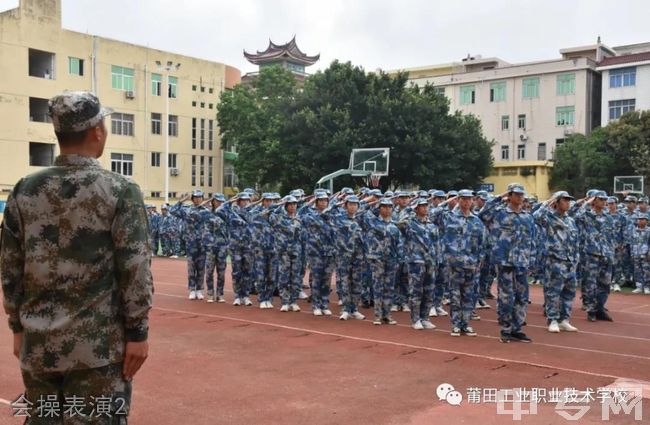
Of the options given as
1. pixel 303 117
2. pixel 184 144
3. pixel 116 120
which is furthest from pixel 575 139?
pixel 116 120

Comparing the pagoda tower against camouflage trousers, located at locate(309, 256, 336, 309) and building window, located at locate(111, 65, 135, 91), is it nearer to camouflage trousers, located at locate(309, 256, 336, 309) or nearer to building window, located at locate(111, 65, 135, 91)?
building window, located at locate(111, 65, 135, 91)

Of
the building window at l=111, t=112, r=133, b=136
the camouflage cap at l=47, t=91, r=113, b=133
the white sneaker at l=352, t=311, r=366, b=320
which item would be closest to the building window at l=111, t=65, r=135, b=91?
the building window at l=111, t=112, r=133, b=136

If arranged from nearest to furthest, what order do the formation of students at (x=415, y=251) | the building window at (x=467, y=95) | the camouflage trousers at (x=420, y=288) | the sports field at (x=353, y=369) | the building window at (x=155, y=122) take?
the sports field at (x=353, y=369)
the formation of students at (x=415, y=251)
the camouflage trousers at (x=420, y=288)
the building window at (x=155, y=122)
the building window at (x=467, y=95)

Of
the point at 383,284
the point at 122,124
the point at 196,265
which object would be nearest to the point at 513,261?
the point at 383,284

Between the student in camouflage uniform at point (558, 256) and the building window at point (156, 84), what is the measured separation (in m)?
31.3

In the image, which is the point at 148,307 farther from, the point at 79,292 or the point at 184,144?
the point at 184,144

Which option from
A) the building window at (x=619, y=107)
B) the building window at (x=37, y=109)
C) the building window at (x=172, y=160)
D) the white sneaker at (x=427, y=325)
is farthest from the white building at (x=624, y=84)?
the white sneaker at (x=427, y=325)

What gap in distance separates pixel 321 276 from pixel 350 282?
1.69ft

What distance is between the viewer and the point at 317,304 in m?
9.56

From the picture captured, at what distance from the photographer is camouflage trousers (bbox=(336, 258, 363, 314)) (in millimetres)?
9195

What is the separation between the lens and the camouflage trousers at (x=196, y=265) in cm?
1112

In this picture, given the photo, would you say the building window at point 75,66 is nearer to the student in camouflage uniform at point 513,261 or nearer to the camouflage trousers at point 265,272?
the camouflage trousers at point 265,272

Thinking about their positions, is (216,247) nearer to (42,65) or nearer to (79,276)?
(79,276)

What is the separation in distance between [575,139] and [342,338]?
2914cm
